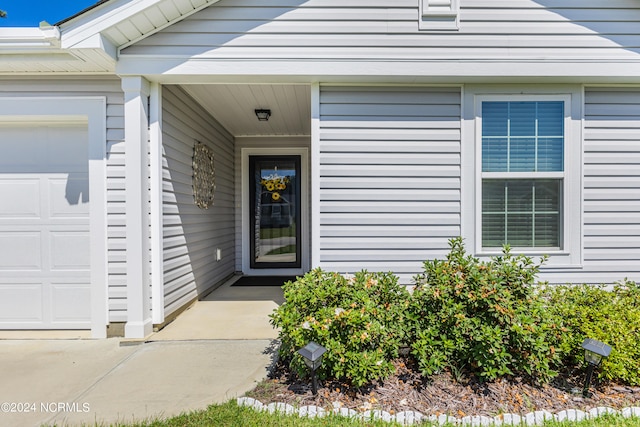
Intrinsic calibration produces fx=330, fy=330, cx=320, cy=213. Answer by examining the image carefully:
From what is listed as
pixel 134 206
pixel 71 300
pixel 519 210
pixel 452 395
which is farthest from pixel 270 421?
pixel 519 210

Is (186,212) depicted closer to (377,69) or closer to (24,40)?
(24,40)

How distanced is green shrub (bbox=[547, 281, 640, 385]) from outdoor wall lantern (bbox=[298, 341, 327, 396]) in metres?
1.68

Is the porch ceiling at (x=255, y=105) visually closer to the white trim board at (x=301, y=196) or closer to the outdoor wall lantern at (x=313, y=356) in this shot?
the white trim board at (x=301, y=196)

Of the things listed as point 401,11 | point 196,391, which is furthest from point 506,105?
point 196,391

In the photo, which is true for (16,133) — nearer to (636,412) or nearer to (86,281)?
(86,281)

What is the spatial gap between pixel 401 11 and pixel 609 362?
3.29m

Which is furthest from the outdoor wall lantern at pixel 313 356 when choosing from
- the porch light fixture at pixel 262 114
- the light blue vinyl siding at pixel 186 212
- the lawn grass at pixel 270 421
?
the porch light fixture at pixel 262 114

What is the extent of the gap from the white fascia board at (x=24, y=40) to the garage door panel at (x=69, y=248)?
5.69 feet

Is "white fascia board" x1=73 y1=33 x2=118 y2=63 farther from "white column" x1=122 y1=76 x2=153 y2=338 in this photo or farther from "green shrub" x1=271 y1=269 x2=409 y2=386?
"green shrub" x1=271 y1=269 x2=409 y2=386

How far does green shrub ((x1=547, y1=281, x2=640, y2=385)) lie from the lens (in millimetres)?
2209

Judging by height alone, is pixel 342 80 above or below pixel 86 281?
above

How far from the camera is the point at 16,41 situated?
2906 millimetres

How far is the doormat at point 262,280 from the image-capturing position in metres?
5.43

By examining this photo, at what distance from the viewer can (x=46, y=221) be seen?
134 inches
